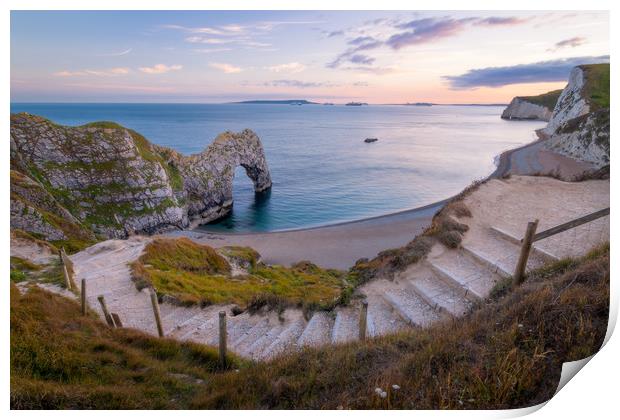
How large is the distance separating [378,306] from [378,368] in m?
4.48

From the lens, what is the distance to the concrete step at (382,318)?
845 centimetres

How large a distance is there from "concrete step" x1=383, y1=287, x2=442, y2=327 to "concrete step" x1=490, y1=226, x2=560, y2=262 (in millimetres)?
3718

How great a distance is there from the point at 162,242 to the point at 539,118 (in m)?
150

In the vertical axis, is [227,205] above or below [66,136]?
below

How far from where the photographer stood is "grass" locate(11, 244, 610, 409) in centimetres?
493

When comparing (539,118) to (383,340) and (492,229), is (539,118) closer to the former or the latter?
(492,229)

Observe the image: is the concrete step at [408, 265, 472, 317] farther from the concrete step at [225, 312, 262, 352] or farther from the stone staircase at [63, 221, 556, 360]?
the concrete step at [225, 312, 262, 352]

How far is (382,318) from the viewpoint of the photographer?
30.2ft

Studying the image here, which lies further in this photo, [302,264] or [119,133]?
[119,133]

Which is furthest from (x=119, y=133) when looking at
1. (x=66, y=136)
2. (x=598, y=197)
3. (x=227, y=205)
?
(x=598, y=197)

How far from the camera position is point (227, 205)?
43969mm

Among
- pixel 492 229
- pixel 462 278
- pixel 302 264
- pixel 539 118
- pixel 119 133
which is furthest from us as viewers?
pixel 539 118

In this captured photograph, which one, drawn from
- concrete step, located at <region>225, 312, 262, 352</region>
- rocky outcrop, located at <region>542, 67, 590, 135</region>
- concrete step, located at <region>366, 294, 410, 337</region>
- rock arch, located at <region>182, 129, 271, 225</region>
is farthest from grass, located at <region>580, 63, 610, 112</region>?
concrete step, located at <region>225, 312, 262, 352</region>
